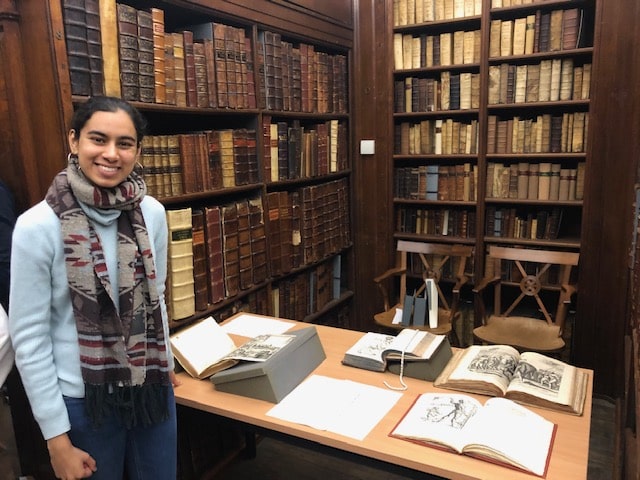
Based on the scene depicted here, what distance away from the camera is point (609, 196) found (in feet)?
9.14

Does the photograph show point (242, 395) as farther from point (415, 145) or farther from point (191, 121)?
point (415, 145)

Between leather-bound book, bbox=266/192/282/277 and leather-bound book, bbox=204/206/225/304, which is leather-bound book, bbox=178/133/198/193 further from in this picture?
leather-bound book, bbox=266/192/282/277

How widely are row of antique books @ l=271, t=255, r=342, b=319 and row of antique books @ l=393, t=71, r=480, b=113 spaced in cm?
108

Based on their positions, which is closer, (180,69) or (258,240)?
(180,69)

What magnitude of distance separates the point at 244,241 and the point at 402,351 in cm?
103

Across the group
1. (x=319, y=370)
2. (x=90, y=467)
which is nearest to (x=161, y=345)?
(x=90, y=467)

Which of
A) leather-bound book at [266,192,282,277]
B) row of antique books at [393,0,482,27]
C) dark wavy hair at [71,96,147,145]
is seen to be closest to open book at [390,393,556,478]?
dark wavy hair at [71,96,147,145]

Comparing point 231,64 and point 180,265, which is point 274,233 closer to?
point 180,265

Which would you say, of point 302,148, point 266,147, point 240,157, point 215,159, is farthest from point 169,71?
point 302,148

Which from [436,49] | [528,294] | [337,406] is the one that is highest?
[436,49]

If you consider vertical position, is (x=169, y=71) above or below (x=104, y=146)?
above

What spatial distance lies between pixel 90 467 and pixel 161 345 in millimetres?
329

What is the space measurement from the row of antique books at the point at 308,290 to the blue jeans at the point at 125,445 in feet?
4.40

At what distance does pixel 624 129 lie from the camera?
2697mm
